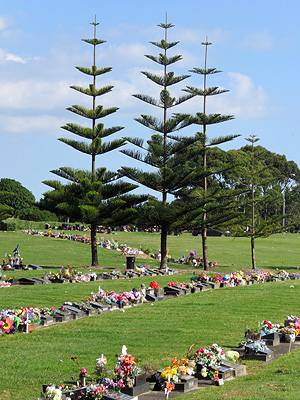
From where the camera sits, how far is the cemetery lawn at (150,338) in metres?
8.84

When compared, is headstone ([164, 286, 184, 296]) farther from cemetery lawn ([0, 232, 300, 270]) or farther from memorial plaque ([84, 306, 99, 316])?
cemetery lawn ([0, 232, 300, 270])

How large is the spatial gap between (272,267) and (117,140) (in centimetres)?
1263

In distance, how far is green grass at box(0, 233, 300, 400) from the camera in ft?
29.1

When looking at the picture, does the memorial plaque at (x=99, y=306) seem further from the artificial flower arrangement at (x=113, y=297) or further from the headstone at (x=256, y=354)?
the headstone at (x=256, y=354)

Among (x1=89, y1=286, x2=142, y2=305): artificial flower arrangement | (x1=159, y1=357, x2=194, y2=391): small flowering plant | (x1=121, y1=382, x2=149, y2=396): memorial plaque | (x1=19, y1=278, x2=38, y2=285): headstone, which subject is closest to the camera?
(x1=121, y1=382, x2=149, y2=396): memorial plaque

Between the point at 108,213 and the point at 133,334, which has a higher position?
the point at 108,213

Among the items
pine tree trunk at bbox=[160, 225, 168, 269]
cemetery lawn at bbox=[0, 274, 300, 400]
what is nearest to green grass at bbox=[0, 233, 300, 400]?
cemetery lawn at bbox=[0, 274, 300, 400]

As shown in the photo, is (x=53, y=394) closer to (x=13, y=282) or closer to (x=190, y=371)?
(x=190, y=371)

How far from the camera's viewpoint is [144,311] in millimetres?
15508

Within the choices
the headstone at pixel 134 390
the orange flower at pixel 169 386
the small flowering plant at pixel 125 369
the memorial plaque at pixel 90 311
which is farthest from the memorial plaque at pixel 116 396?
the memorial plaque at pixel 90 311

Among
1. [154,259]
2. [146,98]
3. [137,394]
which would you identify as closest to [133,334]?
[137,394]

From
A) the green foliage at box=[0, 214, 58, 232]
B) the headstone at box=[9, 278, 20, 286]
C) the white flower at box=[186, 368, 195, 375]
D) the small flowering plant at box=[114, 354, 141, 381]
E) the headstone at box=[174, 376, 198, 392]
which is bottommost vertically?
the headstone at box=[174, 376, 198, 392]

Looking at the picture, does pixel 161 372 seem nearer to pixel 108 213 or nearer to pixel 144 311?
pixel 144 311

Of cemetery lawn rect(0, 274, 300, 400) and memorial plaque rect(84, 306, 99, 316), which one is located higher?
memorial plaque rect(84, 306, 99, 316)
